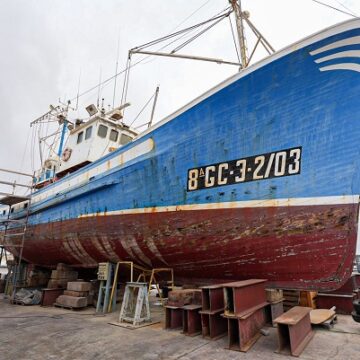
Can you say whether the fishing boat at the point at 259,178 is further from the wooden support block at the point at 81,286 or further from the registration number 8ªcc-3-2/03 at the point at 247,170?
the wooden support block at the point at 81,286

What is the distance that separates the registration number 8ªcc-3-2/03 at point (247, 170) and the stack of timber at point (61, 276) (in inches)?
244

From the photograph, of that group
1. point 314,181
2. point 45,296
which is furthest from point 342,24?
point 45,296

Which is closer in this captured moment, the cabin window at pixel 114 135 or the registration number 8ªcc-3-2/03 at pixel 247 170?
the registration number 8ªcc-3-2/03 at pixel 247 170

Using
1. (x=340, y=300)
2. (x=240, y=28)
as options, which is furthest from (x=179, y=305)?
(x=240, y=28)

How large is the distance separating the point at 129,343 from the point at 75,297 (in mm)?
3857

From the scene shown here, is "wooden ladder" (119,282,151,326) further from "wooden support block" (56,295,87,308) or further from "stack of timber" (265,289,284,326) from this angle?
"stack of timber" (265,289,284,326)

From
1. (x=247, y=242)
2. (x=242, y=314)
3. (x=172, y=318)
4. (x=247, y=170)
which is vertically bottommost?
(x=172, y=318)

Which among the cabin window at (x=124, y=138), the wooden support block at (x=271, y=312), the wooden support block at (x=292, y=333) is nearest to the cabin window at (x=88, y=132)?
the cabin window at (x=124, y=138)

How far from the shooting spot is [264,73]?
17.4 ft

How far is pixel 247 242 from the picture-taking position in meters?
5.14

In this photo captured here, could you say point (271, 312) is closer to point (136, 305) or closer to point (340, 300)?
point (340, 300)

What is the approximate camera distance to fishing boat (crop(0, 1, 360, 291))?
454 cm

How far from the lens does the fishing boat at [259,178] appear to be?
14.9 ft

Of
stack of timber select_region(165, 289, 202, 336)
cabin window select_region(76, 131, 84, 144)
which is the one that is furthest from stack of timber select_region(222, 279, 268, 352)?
cabin window select_region(76, 131, 84, 144)
